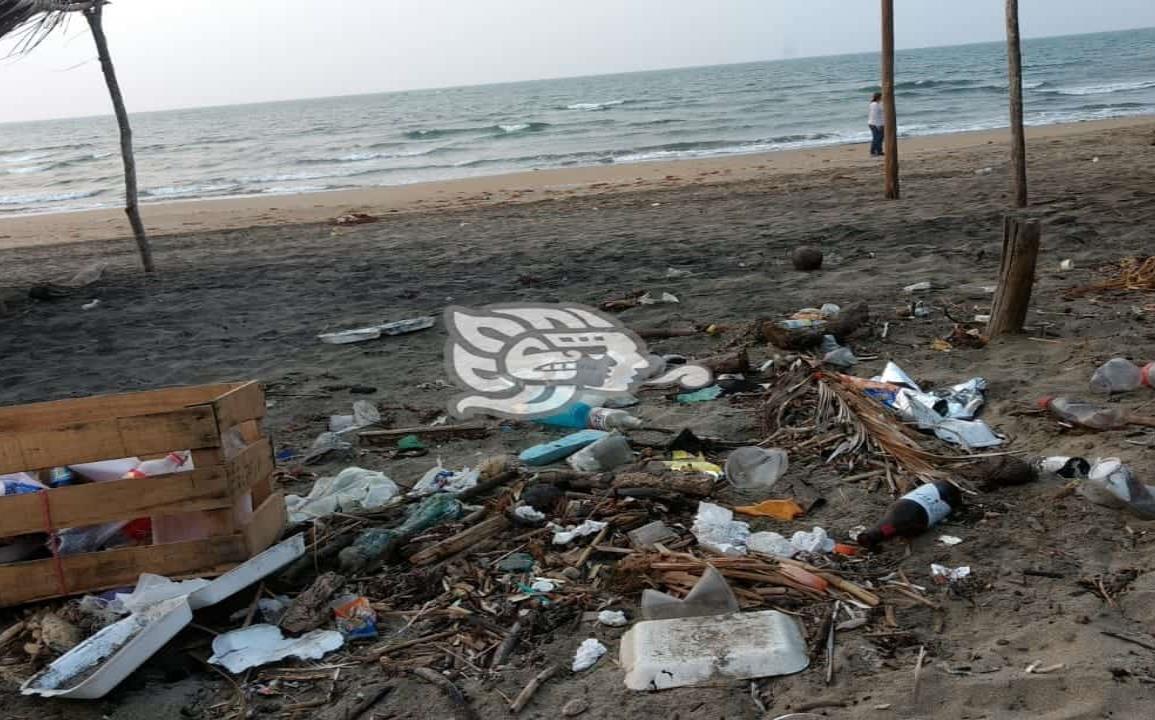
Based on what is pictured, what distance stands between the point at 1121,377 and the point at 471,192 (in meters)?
14.8

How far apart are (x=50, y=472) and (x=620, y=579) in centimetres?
221

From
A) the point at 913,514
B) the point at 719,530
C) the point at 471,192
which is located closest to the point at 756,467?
the point at 719,530

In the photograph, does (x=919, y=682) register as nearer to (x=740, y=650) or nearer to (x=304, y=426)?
(x=740, y=650)

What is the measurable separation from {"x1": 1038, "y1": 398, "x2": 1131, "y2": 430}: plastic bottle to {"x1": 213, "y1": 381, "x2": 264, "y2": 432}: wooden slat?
3424 mm

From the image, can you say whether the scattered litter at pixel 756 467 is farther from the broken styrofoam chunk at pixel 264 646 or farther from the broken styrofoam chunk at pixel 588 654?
the broken styrofoam chunk at pixel 264 646

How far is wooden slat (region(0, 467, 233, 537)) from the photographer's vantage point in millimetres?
3033

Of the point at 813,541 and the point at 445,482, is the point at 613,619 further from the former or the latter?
the point at 445,482

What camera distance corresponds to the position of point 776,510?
3.46m

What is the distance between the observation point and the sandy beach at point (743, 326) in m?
2.46

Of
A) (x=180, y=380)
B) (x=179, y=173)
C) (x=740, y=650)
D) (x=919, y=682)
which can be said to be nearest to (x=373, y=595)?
(x=740, y=650)

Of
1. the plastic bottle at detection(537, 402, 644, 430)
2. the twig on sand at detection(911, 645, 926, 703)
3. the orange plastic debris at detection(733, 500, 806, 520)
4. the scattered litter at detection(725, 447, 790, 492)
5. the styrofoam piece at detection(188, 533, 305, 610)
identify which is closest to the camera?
the twig on sand at detection(911, 645, 926, 703)

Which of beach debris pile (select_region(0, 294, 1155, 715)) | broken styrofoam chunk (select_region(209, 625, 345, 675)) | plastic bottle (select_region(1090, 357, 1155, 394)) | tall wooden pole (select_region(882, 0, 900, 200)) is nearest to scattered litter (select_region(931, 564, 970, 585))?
beach debris pile (select_region(0, 294, 1155, 715))

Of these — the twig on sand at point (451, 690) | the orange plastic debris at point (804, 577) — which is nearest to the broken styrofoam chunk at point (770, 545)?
the orange plastic debris at point (804, 577)

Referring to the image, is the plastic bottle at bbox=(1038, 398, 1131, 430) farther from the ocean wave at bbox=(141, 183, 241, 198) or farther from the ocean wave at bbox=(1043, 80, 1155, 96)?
the ocean wave at bbox=(1043, 80, 1155, 96)
